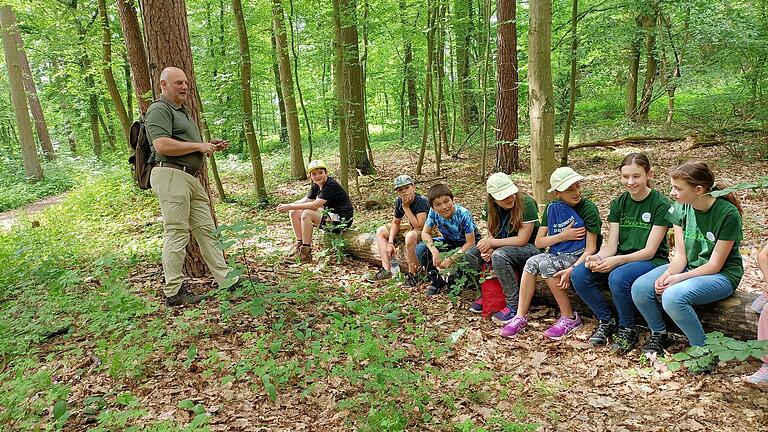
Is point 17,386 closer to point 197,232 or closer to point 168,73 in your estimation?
point 197,232

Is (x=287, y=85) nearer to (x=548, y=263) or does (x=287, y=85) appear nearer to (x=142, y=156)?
(x=142, y=156)

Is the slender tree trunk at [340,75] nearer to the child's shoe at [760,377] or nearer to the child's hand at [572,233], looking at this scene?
the child's hand at [572,233]

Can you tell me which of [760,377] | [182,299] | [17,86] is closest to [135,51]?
[182,299]

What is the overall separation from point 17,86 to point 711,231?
17.3 m

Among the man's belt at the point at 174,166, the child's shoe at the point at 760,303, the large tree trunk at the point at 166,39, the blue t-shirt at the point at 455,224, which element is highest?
the large tree trunk at the point at 166,39

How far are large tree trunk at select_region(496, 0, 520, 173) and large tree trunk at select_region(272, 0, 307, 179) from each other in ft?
13.9

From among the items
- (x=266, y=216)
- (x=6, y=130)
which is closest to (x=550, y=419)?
(x=266, y=216)

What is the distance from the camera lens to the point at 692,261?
3141 mm

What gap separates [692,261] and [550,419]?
5.21ft

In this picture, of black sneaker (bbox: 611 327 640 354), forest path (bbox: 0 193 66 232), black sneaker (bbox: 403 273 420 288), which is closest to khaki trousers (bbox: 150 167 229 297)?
black sneaker (bbox: 403 273 420 288)

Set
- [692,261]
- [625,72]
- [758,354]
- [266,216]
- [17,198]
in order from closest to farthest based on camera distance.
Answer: [758,354]
[692,261]
[266,216]
[17,198]
[625,72]

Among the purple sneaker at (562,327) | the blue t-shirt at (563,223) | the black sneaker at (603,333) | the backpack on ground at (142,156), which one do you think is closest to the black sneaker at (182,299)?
the backpack on ground at (142,156)

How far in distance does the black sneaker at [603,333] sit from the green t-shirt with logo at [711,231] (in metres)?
0.73

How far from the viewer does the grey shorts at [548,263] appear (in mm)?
3674
